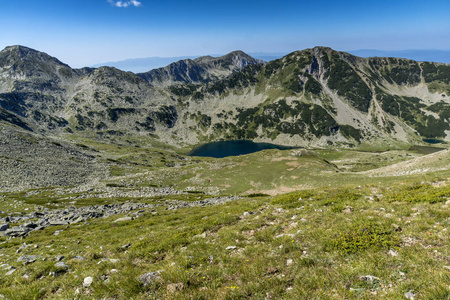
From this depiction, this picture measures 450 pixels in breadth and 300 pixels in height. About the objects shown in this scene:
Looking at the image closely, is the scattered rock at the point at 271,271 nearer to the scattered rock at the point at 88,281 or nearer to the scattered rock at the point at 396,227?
the scattered rock at the point at 396,227

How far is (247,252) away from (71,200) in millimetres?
51958

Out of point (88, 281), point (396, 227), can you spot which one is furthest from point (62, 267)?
point (396, 227)

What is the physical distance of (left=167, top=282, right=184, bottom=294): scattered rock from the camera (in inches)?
270

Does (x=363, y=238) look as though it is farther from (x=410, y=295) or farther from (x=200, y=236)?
(x=200, y=236)

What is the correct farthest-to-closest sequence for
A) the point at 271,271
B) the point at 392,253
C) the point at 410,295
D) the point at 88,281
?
the point at 88,281
the point at 271,271
the point at 392,253
the point at 410,295

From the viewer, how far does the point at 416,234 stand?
8.41 meters

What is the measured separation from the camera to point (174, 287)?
7.00 metres

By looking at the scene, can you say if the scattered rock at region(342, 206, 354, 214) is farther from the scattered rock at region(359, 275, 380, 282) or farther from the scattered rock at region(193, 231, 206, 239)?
the scattered rock at region(193, 231, 206, 239)

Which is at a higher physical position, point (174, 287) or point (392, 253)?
point (392, 253)

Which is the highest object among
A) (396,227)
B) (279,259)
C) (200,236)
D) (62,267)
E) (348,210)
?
(396,227)

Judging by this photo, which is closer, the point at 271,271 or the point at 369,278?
the point at 369,278

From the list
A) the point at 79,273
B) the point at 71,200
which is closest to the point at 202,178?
the point at 71,200

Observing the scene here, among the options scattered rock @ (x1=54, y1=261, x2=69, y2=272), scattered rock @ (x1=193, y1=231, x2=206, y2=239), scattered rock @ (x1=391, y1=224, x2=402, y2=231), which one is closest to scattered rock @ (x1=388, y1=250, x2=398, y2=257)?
scattered rock @ (x1=391, y1=224, x2=402, y2=231)

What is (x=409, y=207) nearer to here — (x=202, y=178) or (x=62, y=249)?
(x=62, y=249)
